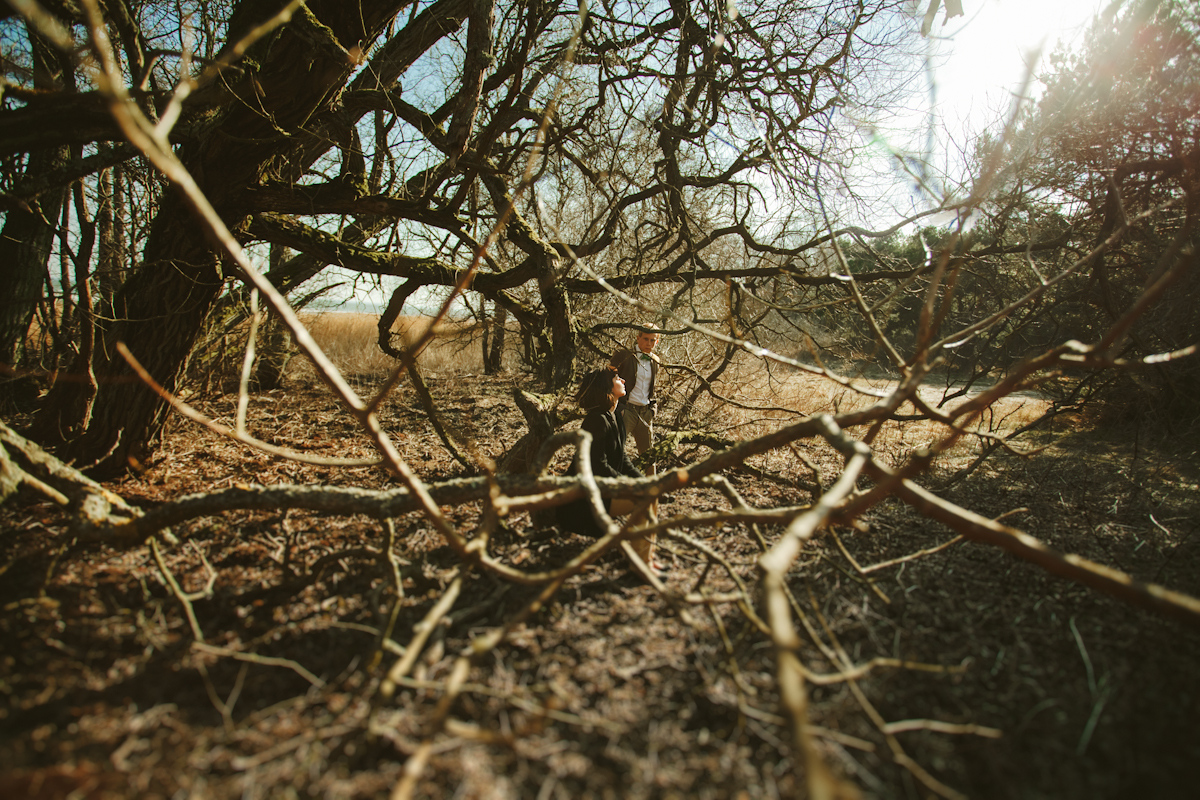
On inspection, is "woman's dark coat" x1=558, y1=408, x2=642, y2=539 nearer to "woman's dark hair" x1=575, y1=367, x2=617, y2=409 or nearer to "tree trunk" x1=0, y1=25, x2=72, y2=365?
"woman's dark hair" x1=575, y1=367, x2=617, y2=409

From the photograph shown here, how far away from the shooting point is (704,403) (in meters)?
7.35

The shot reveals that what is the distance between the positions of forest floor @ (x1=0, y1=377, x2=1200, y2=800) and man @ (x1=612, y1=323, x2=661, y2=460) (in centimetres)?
176

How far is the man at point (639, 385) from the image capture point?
15.2 feet

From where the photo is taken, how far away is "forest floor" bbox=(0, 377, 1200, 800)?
1401 millimetres

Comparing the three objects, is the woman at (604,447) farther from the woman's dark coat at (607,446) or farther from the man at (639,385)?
the man at (639,385)

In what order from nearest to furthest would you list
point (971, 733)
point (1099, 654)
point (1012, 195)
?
point (971, 733)
point (1099, 654)
point (1012, 195)

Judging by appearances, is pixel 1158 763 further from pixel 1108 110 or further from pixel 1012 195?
pixel 1108 110

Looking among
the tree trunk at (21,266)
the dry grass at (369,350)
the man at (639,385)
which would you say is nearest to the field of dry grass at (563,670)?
the man at (639,385)

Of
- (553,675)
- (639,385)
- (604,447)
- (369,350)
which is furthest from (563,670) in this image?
(369,350)

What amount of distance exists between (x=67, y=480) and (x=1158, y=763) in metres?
3.96

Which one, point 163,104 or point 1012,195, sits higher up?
point 1012,195

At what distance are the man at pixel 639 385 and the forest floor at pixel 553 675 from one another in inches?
69.4

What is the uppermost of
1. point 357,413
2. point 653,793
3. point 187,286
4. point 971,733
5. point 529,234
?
point 529,234

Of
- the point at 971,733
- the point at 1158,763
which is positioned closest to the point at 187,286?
the point at 971,733
